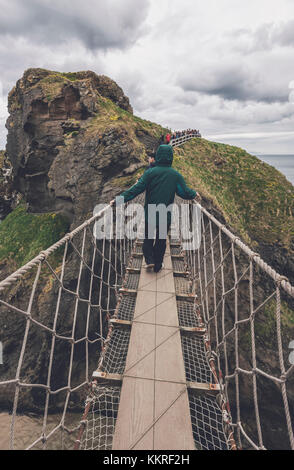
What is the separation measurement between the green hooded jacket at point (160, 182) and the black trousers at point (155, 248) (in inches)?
15.6

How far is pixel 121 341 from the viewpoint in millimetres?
2250

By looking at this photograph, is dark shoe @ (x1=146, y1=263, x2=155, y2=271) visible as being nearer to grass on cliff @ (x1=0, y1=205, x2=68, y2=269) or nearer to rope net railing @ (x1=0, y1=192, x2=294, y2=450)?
rope net railing @ (x1=0, y1=192, x2=294, y2=450)

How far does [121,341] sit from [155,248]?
3.79ft

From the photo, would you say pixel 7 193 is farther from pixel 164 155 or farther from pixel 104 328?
pixel 164 155

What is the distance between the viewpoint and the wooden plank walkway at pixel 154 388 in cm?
128

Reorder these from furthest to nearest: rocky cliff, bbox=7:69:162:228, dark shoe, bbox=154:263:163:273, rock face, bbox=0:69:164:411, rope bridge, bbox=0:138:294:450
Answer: rocky cliff, bbox=7:69:162:228 → rock face, bbox=0:69:164:411 → dark shoe, bbox=154:263:163:273 → rope bridge, bbox=0:138:294:450

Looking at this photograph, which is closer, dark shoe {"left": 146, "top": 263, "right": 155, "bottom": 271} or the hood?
the hood

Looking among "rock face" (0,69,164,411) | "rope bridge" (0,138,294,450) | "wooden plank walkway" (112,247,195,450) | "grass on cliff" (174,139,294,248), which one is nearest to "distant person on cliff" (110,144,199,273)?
"rope bridge" (0,138,294,450)

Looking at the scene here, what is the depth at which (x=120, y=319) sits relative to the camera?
89.0 inches

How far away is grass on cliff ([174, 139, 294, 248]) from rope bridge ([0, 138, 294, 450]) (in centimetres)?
256

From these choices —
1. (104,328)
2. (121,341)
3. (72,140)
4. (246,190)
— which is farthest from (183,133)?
(121,341)

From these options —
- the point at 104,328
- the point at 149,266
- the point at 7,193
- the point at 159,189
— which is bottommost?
the point at 104,328

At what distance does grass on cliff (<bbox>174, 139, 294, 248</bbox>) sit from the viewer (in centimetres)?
1061
